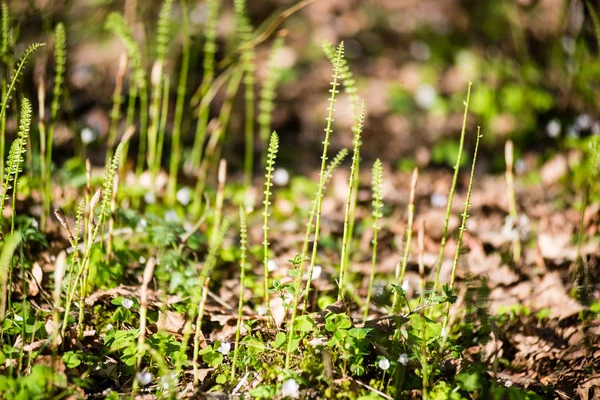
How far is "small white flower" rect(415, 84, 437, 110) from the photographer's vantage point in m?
3.75

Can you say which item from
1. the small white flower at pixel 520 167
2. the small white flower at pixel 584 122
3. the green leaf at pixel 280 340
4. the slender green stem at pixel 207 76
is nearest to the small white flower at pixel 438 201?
the small white flower at pixel 520 167

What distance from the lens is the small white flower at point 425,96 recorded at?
375cm

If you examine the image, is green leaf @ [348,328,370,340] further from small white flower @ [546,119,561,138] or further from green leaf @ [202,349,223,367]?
small white flower @ [546,119,561,138]

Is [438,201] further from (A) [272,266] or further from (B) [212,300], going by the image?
(B) [212,300]

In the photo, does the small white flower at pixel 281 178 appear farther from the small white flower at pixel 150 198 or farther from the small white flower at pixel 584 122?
the small white flower at pixel 584 122

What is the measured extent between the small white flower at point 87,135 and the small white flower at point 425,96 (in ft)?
7.97

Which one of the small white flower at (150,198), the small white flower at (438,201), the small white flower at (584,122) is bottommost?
the small white flower at (438,201)

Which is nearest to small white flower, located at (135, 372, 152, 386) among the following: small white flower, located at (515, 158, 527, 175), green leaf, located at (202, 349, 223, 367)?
green leaf, located at (202, 349, 223, 367)

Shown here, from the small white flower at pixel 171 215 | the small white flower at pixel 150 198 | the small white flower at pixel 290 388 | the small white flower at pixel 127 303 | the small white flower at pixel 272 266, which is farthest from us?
the small white flower at pixel 150 198

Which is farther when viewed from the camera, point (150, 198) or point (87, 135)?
point (87, 135)

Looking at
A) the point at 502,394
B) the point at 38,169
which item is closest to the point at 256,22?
the point at 38,169

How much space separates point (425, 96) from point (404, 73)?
41cm

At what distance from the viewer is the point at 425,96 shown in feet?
12.4

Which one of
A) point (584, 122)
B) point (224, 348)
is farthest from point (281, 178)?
point (584, 122)
